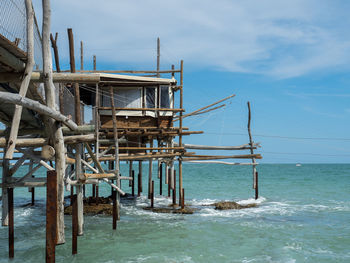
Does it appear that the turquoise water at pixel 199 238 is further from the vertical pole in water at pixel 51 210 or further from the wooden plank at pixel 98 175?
the vertical pole in water at pixel 51 210

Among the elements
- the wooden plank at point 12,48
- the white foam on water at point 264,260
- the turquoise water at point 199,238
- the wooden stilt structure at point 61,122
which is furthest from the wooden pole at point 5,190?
the white foam on water at point 264,260

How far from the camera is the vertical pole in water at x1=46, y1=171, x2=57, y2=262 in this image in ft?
24.9

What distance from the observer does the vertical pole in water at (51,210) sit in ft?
24.9

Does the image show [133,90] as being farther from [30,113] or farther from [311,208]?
[311,208]

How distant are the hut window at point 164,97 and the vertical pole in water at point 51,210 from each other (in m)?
14.6

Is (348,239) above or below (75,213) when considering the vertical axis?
below

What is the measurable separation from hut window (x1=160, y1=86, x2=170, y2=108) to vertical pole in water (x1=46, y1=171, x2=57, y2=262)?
14636mm

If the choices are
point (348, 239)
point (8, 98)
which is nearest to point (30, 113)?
point (8, 98)

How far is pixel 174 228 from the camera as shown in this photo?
18.0 metres

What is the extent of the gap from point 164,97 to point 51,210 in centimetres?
1502

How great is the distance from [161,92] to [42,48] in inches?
511

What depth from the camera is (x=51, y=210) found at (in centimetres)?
765

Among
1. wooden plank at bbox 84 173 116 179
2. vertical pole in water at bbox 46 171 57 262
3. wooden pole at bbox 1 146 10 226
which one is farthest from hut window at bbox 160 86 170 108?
vertical pole in water at bbox 46 171 57 262

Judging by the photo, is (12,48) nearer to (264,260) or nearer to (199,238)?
(264,260)
